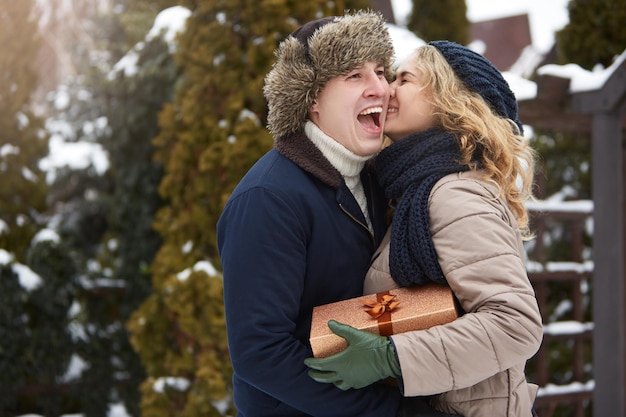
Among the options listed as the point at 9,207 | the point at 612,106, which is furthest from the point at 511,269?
the point at 9,207

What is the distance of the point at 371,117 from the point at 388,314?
65cm

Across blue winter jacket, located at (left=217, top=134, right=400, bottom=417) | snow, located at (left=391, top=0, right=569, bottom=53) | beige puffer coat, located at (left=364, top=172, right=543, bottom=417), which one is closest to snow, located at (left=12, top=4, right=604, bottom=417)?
blue winter jacket, located at (left=217, top=134, right=400, bottom=417)

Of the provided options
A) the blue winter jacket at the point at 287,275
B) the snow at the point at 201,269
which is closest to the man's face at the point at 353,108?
the blue winter jacket at the point at 287,275

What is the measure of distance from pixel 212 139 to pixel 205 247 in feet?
2.04

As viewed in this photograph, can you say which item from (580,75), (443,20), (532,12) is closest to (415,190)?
(580,75)

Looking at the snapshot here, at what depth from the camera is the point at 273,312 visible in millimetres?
1940

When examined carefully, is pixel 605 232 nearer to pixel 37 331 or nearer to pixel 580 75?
pixel 580 75

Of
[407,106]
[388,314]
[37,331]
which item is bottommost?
[37,331]

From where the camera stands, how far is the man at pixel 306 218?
1948mm

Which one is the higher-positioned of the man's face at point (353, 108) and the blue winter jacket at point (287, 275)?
the man's face at point (353, 108)

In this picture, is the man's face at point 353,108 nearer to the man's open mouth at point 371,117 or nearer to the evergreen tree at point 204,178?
the man's open mouth at point 371,117

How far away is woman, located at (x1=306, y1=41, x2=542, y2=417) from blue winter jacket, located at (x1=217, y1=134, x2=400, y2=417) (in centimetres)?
8

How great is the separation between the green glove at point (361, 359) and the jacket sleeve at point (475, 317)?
36mm

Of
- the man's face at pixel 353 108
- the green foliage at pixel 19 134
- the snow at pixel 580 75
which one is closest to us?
the man's face at pixel 353 108
